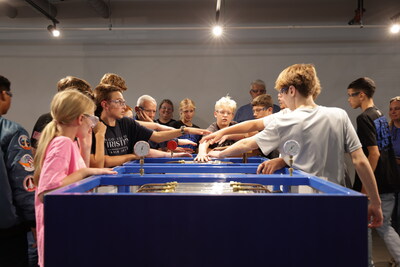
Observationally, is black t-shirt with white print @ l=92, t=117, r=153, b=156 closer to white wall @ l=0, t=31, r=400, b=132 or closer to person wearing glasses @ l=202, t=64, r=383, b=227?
person wearing glasses @ l=202, t=64, r=383, b=227

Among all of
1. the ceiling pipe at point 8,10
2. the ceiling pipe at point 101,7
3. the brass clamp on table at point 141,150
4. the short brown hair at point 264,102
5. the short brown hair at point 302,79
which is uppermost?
the ceiling pipe at point 8,10

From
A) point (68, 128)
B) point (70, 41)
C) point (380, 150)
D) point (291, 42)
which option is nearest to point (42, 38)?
point (70, 41)

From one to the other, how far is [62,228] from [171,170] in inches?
35.2

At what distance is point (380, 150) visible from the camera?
3.05 m

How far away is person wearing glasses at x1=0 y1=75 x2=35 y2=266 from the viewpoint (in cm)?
200

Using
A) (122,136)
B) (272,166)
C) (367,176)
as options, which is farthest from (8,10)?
(367,176)

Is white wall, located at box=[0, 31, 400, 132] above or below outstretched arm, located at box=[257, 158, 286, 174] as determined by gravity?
above

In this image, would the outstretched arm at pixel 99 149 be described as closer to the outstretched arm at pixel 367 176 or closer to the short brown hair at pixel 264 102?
the outstretched arm at pixel 367 176

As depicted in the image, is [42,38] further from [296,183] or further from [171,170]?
[296,183]

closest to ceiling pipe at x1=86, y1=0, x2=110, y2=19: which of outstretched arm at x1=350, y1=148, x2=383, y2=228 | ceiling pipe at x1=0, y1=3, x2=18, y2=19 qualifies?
ceiling pipe at x1=0, y1=3, x2=18, y2=19

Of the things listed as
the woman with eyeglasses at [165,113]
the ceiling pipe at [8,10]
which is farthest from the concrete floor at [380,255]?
the ceiling pipe at [8,10]

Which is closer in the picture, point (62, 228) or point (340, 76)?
point (62, 228)

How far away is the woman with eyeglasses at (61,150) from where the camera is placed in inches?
55.1

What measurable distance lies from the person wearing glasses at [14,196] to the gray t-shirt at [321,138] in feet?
5.31
